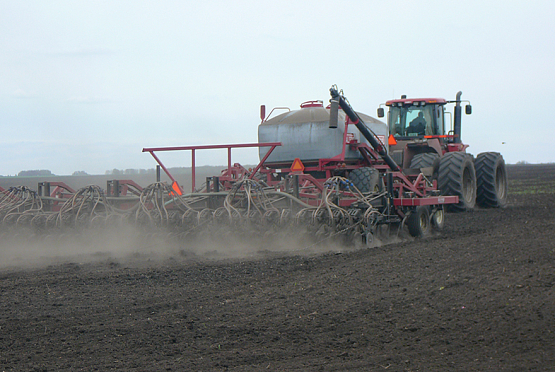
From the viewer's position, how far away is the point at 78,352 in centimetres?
396

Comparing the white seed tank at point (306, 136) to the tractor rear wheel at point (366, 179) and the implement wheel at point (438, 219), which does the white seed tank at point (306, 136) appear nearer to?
the tractor rear wheel at point (366, 179)

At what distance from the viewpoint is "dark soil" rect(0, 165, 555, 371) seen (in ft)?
12.2

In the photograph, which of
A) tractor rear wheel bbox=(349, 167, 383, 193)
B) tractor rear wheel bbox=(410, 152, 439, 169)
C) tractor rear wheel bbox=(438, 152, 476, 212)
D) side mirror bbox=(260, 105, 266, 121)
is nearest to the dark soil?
tractor rear wheel bbox=(349, 167, 383, 193)

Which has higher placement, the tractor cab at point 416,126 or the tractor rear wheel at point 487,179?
the tractor cab at point 416,126

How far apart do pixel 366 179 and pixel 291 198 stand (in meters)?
1.93

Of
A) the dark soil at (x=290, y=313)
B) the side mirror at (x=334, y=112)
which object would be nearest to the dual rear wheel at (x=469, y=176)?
the side mirror at (x=334, y=112)

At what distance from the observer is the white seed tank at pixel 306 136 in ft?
32.8

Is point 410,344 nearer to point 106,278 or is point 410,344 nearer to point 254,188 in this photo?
point 106,278

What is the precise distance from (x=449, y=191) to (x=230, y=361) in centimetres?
892

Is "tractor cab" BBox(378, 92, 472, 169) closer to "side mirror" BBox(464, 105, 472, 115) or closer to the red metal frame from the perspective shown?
"side mirror" BBox(464, 105, 472, 115)

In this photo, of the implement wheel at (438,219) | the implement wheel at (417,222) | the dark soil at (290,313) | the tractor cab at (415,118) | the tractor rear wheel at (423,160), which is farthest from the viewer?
the tractor cab at (415,118)

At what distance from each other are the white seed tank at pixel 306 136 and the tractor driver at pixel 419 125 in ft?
9.28

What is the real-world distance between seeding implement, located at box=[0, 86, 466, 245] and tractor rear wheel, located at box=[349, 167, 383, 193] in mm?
17

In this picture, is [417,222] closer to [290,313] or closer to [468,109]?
[468,109]
